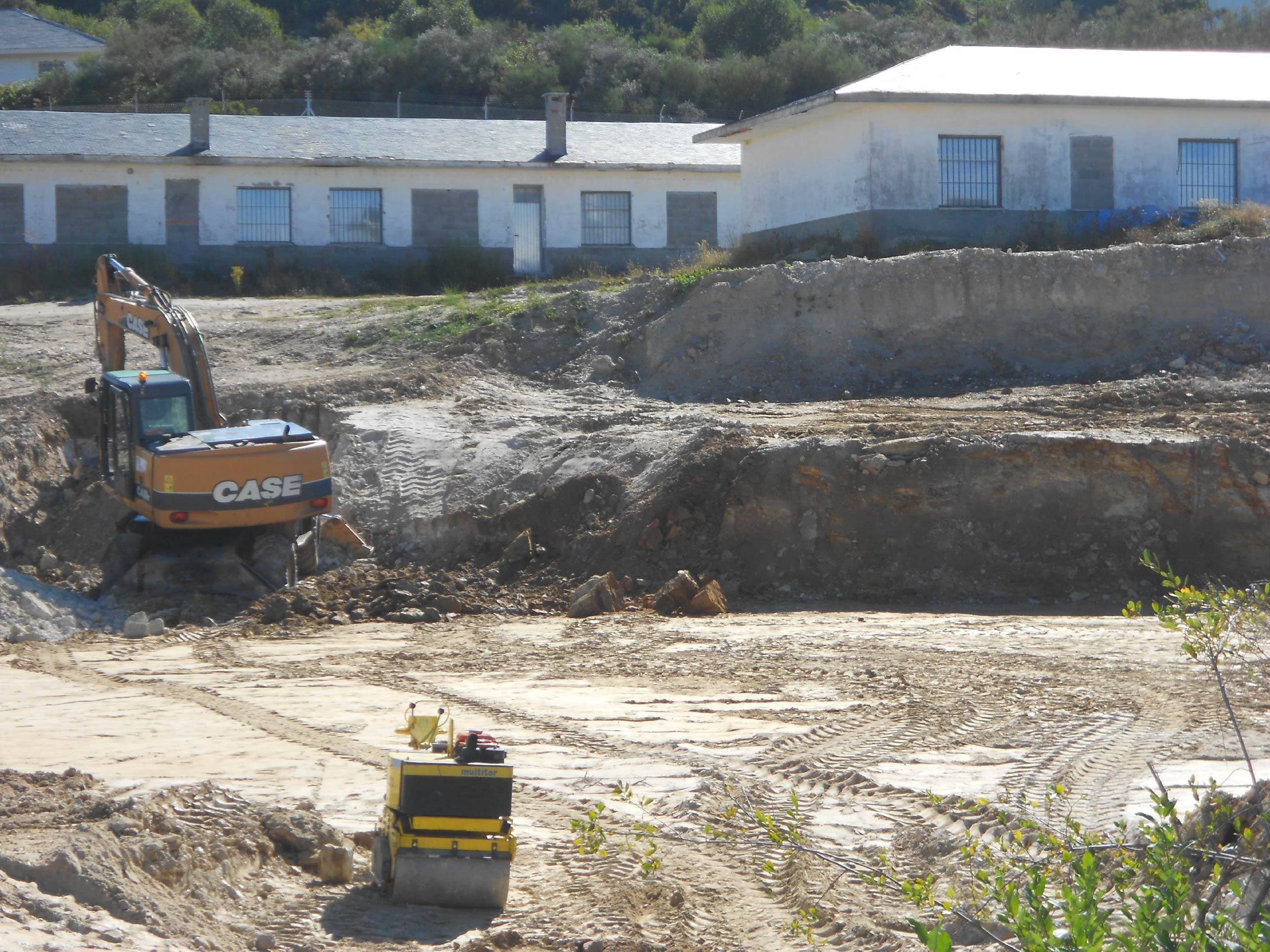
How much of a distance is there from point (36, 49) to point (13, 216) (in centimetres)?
2578

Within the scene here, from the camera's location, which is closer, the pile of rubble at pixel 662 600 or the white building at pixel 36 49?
the pile of rubble at pixel 662 600

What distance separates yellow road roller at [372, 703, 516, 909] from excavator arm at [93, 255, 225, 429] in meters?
9.85

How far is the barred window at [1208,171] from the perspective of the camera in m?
24.0

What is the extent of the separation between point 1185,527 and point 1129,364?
5.03 metres

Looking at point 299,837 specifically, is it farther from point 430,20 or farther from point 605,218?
point 430,20

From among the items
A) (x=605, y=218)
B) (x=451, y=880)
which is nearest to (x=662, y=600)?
(x=451, y=880)

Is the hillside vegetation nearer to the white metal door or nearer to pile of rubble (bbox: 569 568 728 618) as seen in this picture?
the white metal door

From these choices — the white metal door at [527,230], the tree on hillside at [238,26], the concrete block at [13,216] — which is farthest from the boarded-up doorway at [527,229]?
the tree on hillside at [238,26]

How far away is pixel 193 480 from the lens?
14.1 m

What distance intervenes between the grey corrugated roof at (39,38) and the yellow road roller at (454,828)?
52.0 m

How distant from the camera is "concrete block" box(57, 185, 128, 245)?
29.7 meters

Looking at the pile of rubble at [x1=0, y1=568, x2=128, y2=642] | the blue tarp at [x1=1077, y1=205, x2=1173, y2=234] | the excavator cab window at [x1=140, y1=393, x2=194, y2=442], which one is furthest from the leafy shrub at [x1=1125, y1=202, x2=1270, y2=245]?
the pile of rubble at [x1=0, y1=568, x2=128, y2=642]

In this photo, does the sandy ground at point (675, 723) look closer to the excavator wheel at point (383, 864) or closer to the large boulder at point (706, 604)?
the excavator wheel at point (383, 864)

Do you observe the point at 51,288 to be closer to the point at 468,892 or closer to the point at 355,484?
the point at 355,484
